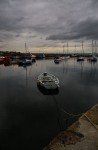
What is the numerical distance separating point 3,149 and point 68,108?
1185 centimetres

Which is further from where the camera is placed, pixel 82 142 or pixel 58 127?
pixel 58 127

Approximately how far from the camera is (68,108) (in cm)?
2512

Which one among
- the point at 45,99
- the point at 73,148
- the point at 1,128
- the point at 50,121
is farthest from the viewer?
the point at 45,99

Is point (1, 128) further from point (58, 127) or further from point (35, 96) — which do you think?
point (35, 96)

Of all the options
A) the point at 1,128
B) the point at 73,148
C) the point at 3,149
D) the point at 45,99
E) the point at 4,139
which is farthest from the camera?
the point at 45,99

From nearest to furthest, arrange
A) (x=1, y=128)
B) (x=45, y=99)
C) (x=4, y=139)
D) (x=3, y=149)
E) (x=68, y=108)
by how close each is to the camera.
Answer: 1. (x=3, y=149)
2. (x=4, y=139)
3. (x=1, y=128)
4. (x=68, y=108)
5. (x=45, y=99)

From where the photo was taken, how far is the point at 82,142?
13.3m

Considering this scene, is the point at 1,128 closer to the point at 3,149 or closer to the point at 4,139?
the point at 4,139

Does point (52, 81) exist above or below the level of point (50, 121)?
above

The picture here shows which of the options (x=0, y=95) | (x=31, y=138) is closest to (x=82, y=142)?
(x=31, y=138)

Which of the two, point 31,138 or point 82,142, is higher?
point 82,142

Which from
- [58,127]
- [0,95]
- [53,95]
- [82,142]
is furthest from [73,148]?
[0,95]

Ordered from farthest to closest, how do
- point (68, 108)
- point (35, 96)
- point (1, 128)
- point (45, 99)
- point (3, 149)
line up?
1. point (35, 96)
2. point (45, 99)
3. point (68, 108)
4. point (1, 128)
5. point (3, 149)

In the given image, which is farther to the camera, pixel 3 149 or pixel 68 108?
pixel 68 108
